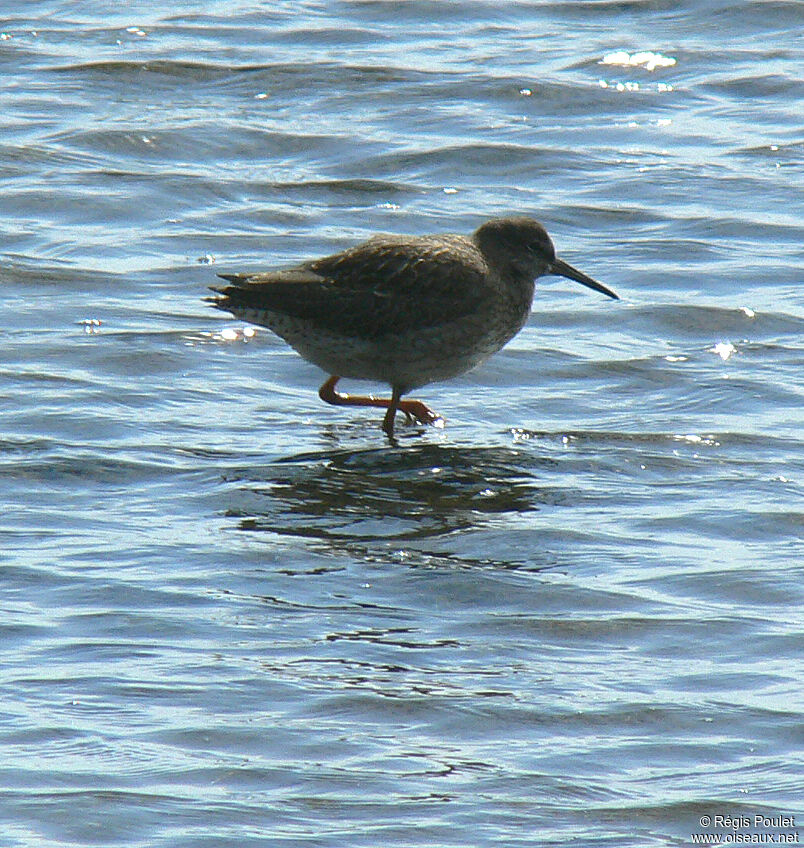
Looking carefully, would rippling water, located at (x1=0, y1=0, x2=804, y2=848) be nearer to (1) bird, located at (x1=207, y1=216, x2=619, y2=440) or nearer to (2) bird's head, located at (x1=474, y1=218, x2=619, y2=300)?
(1) bird, located at (x1=207, y1=216, x2=619, y2=440)

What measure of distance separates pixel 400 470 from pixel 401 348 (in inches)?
30.7

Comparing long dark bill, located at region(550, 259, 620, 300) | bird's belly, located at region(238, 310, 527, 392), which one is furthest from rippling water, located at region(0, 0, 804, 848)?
long dark bill, located at region(550, 259, 620, 300)

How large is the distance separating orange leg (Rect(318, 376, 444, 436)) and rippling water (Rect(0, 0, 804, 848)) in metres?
0.09

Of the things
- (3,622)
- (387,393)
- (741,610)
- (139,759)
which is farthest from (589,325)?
(139,759)

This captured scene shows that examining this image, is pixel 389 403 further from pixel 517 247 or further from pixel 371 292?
pixel 517 247

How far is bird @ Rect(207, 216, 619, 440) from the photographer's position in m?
9.47

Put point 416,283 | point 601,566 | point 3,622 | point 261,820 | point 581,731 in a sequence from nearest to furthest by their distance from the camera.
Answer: point 261,820 → point 581,731 → point 3,622 → point 601,566 → point 416,283

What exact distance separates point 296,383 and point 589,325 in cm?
181

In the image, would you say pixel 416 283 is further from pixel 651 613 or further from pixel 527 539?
pixel 651 613

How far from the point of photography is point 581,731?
19.9ft

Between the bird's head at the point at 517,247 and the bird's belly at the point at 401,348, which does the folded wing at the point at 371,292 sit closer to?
the bird's belly at the point at 401,348

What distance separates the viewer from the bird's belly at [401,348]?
945 cm

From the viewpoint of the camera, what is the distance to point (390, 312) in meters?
9.49

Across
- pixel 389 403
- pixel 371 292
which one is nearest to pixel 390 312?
pixel 371 292
